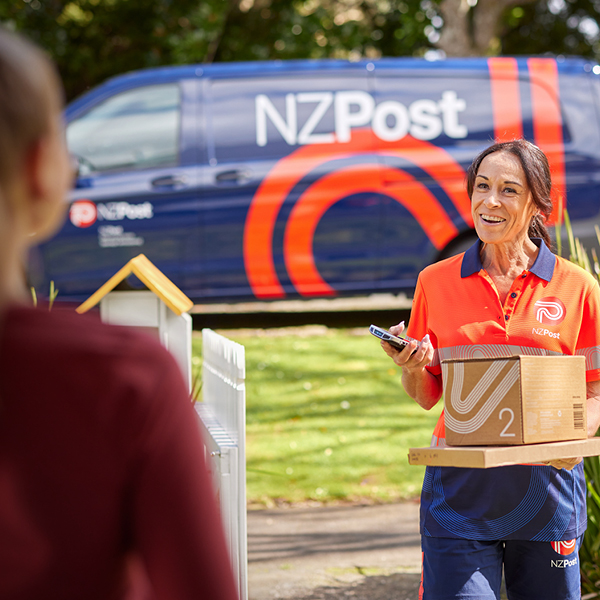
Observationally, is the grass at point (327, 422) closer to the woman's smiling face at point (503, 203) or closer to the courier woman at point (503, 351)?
the courier woman at point (503, 351)

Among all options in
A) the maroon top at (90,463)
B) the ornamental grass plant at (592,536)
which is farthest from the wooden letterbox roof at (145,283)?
the maroon top at (90,463)

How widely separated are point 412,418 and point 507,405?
3.39 meters

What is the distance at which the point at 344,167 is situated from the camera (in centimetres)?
582

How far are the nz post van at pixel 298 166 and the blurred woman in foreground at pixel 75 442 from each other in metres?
5.15

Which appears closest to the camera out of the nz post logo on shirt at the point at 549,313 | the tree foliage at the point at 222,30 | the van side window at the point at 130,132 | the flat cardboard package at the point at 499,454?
the flat cardboard package at the point at 499,454

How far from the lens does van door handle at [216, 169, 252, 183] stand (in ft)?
19.1

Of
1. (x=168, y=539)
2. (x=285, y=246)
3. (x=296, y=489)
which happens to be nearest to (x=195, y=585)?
(x=168, y=539)

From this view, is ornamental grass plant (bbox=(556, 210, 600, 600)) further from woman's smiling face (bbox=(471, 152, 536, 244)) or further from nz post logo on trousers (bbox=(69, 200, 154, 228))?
nz post logo on trousers (bbox=(69, 200, 154, 228))

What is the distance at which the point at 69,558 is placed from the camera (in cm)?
70

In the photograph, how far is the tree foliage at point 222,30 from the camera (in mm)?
11344

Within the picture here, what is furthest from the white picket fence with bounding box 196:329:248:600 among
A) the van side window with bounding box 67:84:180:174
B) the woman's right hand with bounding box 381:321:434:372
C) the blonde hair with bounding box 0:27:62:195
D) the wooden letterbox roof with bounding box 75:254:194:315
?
the van side window with bounding box 67:84:180:174

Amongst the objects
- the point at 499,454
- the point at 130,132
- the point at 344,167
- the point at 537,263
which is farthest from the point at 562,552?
the point at 130,132

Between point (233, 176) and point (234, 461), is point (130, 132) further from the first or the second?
point (234, 461)

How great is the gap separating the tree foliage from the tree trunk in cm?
3
